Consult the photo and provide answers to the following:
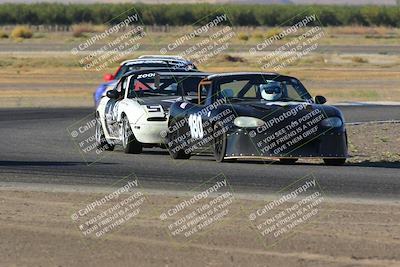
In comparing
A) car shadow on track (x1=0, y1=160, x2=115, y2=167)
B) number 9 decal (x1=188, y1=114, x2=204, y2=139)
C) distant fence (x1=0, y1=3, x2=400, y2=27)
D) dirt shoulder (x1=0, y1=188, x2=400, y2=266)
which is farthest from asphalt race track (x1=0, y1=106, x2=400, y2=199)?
distant fence (x1=0, y1=3, x2=400, y2=27)

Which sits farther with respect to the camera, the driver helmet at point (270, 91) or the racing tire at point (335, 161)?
the driver helmet at point (270, 91)

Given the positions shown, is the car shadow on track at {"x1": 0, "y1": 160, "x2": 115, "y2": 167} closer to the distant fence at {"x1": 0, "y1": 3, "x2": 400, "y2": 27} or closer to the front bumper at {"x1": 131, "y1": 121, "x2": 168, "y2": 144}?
the front bumper at {"x1": 131, "y1": 121, "x2": 168, "y2": 144}

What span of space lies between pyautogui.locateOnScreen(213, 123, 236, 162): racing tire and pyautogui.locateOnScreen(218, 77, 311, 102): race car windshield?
2.60 feet

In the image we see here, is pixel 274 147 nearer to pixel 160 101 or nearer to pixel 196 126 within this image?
pixel 196 126

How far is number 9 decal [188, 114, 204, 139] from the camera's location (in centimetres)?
1823

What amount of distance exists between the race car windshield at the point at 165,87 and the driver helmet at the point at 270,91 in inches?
88.4

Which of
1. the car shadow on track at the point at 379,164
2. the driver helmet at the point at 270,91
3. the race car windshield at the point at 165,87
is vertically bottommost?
the car shadow on track at the point at 379,164

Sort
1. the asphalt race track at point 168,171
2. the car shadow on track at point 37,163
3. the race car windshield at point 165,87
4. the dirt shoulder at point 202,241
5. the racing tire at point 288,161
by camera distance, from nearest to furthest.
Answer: the dirt shoulder at point 202,241, the asphalt race track at point 168,171, the car shadow on track at point 37,163, the racing tire at point 288,161, the race car windshield at point 165,87

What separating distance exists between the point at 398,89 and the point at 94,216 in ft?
111

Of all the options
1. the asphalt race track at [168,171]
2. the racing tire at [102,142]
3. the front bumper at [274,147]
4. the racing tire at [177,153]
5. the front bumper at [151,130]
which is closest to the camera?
the asphalt race track at [168,171]

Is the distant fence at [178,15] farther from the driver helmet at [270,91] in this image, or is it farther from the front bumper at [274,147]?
the front bumper at [274,147]

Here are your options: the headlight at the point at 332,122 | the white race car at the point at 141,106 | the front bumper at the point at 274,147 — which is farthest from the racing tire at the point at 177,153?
the headlight at the point at 332,122

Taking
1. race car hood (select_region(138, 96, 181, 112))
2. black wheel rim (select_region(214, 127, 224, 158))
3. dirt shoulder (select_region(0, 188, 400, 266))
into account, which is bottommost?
race car hood (select_region(138, 96, 181, 112))

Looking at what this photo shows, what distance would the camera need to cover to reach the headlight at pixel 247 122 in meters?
17.5
